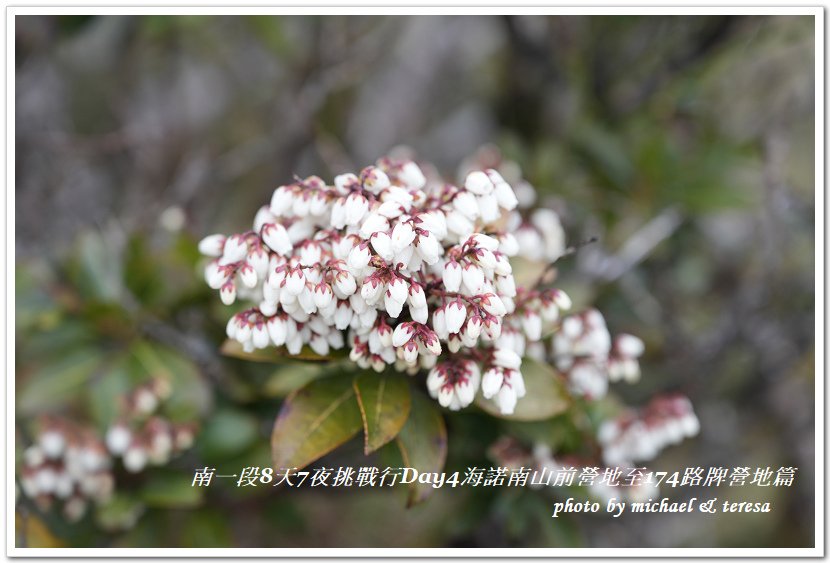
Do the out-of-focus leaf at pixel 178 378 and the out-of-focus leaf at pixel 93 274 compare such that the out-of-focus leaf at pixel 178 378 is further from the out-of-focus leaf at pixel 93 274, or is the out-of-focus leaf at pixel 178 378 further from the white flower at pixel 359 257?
the white flower at pixel 359 257

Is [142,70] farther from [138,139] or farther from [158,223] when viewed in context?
[158,223]

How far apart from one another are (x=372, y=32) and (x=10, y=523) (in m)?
2.03

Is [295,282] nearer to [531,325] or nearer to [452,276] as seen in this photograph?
[452,276]

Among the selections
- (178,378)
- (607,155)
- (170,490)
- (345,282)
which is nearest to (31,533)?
(170,490)

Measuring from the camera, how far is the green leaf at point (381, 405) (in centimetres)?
104

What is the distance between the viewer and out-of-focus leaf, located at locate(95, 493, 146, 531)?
157 cm

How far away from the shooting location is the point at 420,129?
303 centimetres

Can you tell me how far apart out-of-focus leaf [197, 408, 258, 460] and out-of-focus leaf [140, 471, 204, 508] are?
0.28ft

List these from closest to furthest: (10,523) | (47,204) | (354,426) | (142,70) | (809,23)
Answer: (354,426) → (10,523) → (809,23) → (47,204) → (142,70)

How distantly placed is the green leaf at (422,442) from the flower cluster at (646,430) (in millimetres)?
464

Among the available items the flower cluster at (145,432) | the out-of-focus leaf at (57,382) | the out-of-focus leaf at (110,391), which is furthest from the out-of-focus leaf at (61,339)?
the flower cluster at (145,432)

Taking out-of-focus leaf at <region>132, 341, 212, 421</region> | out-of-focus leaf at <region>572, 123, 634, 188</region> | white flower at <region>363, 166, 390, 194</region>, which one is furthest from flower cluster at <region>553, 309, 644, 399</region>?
out-of-focus leaf at <region>572, 123, 634, 188</region>

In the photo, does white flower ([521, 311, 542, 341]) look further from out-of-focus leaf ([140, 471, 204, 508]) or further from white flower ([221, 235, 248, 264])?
out-of-focus leaf ([140, 471, 204, 508])

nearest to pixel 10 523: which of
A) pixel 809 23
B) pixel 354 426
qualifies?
pixel 354 426
